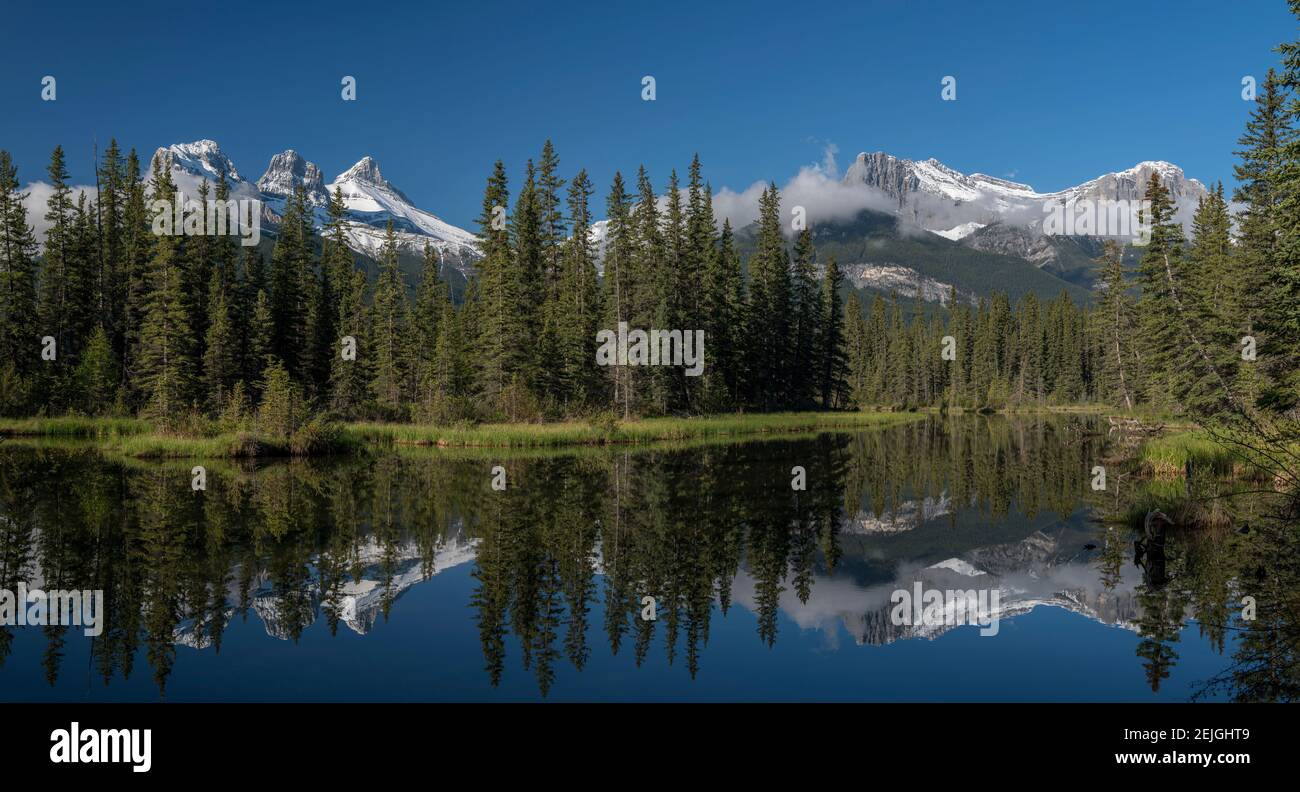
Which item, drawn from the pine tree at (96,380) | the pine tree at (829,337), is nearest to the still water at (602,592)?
the pine tree at (96,380)

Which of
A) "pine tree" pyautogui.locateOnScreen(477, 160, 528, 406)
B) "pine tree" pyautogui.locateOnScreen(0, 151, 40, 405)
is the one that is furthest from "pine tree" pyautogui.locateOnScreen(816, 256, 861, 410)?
"pine tree" pyautogui.locateOnScreen(0, 151, 40, 405)

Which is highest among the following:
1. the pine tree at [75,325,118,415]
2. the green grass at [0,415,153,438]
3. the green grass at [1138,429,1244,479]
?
the pine tree at [75,325,118,415]

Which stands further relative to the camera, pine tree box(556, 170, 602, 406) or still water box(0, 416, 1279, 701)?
pine tree box(556, 170, 602, 406)

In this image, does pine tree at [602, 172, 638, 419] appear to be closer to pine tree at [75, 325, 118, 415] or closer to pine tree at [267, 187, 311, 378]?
pine tree at [267, 187, 311, 378]

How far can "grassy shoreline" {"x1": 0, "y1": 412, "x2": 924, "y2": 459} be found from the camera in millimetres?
37969

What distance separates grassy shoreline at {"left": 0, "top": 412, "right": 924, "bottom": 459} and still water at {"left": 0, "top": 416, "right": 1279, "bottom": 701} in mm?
9104

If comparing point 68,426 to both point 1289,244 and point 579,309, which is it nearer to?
point 579,309

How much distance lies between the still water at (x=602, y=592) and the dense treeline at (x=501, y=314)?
676 inches

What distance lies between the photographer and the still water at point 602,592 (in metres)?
10.2

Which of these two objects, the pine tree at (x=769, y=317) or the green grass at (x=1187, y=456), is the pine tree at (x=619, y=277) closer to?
the pine tree at (x=769, y=317)

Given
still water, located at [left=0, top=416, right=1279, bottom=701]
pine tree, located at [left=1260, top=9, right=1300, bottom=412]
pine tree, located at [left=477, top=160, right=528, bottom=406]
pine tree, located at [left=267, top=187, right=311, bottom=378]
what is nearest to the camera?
still water, located at [left=0, top=416, right=1279, bottom=701]

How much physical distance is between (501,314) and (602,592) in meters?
39.3

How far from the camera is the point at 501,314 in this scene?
169 feet
